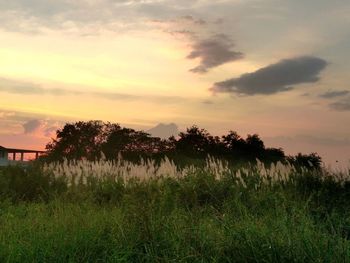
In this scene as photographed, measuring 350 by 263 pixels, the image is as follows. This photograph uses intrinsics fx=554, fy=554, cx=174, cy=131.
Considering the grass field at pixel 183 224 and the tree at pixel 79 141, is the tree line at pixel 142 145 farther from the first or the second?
the grass field at pixel 183 224

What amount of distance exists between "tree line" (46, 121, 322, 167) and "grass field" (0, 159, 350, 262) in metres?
19.6

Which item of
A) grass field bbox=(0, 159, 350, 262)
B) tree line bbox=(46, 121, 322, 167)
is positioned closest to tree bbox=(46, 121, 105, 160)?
tree line bbox=(46, 121, 322, 167)

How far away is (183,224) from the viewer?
26.0ft

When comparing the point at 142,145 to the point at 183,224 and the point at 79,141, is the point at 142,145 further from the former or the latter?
the point at 183,224

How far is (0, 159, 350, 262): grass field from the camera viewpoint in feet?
21.3

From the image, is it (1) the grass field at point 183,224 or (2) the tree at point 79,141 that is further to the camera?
(2) the tree at point 79,141

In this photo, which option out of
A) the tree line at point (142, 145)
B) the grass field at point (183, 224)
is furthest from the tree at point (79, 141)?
the grass field at point (183, 224)

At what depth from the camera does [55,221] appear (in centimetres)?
921

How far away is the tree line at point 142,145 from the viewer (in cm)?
3491

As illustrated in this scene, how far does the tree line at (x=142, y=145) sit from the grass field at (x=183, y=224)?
64.4ft

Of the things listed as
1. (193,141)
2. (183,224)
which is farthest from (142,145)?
(183,224)

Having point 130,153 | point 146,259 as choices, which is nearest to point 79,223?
point 146,259

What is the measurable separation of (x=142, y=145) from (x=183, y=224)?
29.9 metres

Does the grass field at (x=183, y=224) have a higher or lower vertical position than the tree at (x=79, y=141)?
lower
